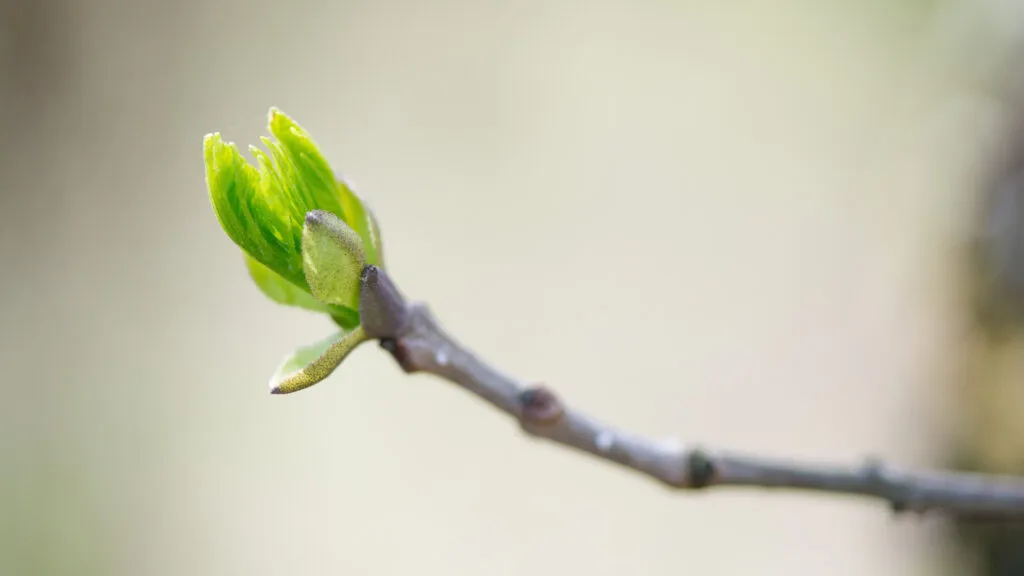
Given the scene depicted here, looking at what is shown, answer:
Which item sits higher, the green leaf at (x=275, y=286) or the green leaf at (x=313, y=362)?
the green leaf at (x=275, y=286)

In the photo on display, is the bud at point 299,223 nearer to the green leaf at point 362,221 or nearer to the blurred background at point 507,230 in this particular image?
the green leaf at point 362,221

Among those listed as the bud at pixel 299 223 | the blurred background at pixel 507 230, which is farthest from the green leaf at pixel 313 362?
the blurred background at pixel 507 230

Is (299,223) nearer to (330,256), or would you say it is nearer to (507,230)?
(330,256)

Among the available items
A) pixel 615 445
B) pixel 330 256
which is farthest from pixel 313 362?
pixel 615 445

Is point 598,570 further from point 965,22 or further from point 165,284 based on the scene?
point 965,22

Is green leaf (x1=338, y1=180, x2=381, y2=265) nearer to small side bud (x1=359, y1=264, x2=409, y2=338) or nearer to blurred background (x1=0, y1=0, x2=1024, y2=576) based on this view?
small side bud (x1=359, y1=264, x2=409, y2=338)

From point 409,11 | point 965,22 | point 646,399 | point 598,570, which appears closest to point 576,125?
point 409,11

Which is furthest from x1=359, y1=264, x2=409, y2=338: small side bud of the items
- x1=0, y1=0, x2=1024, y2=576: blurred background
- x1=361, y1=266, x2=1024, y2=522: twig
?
x1=0, y1=0, x2=1024, y2=576: blurred background
